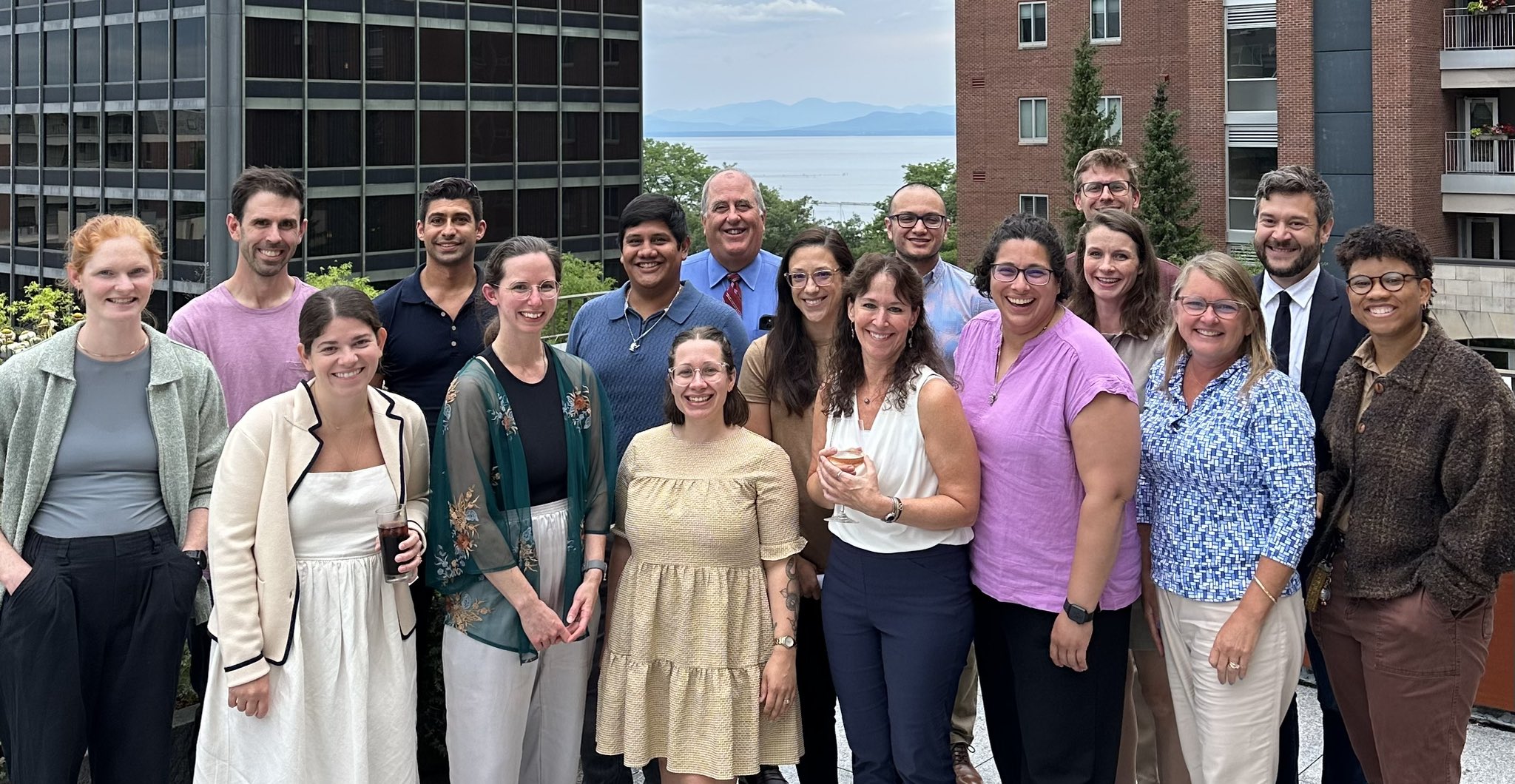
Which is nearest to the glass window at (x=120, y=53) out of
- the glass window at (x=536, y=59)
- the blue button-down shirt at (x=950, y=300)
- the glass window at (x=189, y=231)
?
the glass window at (x=189, y=231)

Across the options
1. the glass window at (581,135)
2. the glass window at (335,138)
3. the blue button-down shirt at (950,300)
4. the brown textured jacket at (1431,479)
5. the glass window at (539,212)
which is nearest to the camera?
the brown textured jacket at (1431,479)

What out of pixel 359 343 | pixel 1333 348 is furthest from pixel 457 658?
pixel 1333 348

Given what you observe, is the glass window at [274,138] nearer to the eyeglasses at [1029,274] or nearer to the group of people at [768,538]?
the group of people at [768,538]

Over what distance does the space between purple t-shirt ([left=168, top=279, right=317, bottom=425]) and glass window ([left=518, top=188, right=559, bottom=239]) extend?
52.7 meters

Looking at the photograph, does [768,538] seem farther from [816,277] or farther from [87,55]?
[87,55]

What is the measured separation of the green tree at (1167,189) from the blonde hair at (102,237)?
106 feet

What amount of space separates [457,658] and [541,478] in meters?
0.63

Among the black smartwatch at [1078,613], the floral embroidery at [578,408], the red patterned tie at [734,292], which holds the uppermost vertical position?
the red patterned tie at [734,292]

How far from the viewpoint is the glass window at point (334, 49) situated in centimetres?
4919

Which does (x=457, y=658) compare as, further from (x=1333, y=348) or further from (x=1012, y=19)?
(x=1012, y=19)

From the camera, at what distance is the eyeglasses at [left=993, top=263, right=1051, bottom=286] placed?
3.85 m

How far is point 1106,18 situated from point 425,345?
119 ft

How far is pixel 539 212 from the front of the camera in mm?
57500

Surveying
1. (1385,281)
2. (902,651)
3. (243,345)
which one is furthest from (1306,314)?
(243,345)
